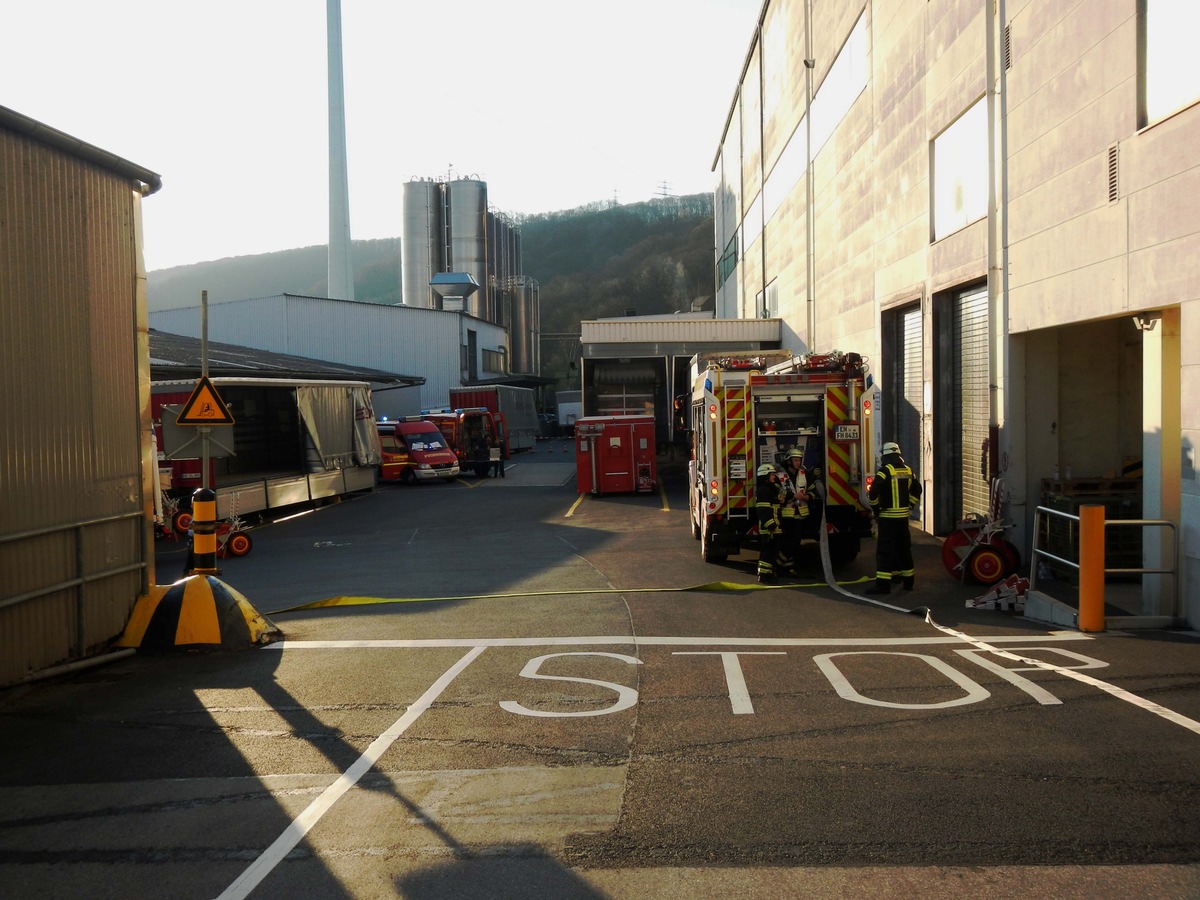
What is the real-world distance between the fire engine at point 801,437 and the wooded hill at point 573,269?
102454 millimetres

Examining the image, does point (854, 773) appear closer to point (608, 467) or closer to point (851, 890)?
point (851, 890)

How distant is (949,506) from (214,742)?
14071mm

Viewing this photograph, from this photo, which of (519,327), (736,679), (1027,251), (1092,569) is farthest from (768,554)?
(519,327)

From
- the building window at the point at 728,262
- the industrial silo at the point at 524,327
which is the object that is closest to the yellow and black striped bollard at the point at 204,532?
the building window at the point at 728,262

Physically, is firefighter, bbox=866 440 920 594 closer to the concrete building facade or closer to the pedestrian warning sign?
the concrete building facade

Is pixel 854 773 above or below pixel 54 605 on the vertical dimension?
below

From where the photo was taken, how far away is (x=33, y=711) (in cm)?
744

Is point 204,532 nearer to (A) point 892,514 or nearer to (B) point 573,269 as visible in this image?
(A) point 892,514

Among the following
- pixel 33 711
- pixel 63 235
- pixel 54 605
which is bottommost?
pixel 33 711

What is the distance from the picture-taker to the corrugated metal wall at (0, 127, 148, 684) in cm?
784

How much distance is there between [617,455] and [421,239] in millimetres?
44785

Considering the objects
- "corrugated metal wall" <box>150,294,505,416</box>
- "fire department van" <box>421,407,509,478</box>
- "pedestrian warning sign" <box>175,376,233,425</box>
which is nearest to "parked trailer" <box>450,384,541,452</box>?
"fire department van" <box>421,407,509,478</box>

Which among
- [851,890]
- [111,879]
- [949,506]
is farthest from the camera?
[949,506]

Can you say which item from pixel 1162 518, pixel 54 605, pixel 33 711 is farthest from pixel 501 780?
pixel 1162 518
